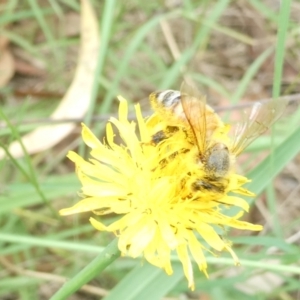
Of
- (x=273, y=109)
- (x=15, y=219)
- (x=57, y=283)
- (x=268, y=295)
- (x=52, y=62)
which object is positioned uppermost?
(x=52, y=62)

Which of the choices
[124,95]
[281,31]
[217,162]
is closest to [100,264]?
[217,162]

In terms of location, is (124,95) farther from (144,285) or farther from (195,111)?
(195,111)

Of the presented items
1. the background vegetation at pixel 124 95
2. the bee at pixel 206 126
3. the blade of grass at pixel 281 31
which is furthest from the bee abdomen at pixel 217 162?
the background vegetation at pixel 124 95

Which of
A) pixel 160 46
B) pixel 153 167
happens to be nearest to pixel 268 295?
pixel 153 167

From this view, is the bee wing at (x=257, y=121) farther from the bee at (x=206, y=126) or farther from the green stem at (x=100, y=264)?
the green stem at (x=100, y=264)

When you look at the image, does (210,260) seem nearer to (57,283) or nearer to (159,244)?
(159,244)

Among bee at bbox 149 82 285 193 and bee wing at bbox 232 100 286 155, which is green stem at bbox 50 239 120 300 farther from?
bee wing at bbox 232 100 286 155

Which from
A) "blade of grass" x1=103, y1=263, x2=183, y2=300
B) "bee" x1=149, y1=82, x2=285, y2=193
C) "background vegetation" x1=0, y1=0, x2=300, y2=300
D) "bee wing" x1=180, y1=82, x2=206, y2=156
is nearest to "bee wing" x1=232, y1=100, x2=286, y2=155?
"bee" x1=149, y1=82, x2=285, y2=193
